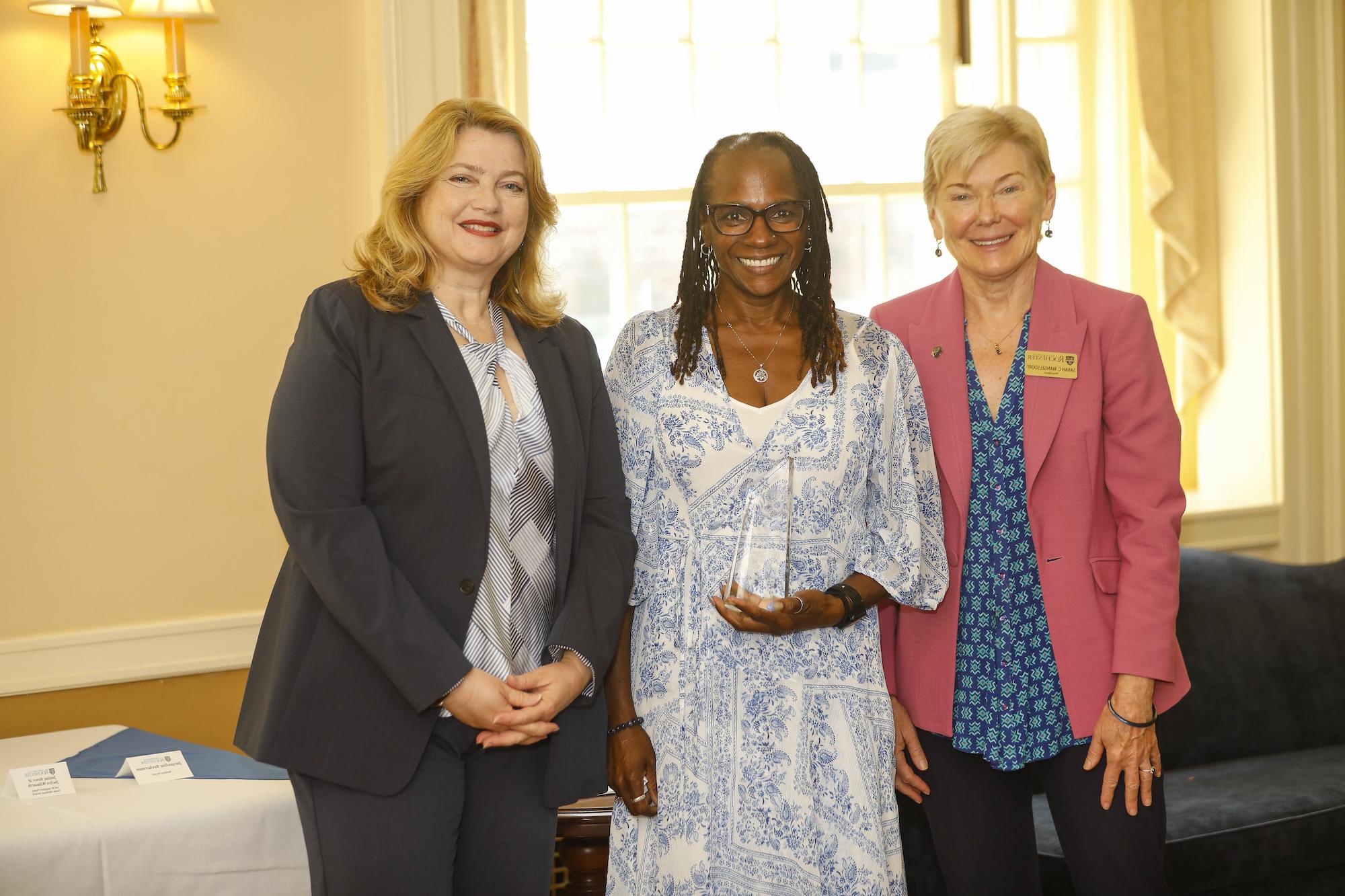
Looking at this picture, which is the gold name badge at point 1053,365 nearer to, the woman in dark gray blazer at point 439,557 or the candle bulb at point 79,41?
the woman in dark gray blazer at point 439,557

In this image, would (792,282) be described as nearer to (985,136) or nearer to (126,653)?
(985,136)

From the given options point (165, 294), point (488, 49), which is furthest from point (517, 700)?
point (488, 49)

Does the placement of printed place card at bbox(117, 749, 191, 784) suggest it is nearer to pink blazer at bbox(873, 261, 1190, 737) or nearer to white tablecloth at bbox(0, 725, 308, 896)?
white tablecloth at bbox(0, 725, 308, 896)

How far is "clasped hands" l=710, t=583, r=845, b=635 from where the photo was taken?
65.6 inches

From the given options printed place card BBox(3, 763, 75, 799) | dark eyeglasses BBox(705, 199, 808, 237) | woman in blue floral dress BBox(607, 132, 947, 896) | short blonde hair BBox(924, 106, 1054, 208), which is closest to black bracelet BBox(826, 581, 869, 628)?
woman in blue floral dress BBox(607, 132, 947, 896)

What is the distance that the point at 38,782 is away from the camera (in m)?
2.13

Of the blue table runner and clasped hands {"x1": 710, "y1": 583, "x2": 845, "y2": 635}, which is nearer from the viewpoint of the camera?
clasped hands {"x1": 710, "y1": 583, "x2": 845, "y2": 635}

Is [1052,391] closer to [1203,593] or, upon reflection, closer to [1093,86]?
[1203,593]

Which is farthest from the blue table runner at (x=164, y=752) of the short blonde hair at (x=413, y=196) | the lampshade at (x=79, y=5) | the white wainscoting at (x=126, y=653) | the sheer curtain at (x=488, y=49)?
the sheer curtain at (x=488, y=49)

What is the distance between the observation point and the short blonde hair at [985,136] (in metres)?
1.99

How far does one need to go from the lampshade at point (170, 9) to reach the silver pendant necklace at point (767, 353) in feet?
5.25

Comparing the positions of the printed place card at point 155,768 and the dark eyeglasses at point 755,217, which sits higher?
the dark eyeglasses at point 755,217

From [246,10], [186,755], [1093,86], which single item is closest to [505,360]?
[186,755]

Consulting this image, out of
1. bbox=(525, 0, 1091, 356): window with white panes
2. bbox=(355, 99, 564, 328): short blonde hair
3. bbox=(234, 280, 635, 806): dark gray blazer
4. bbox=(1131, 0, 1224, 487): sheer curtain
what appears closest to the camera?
bbox=(234, 280, 635, 806): dark gray blazer
